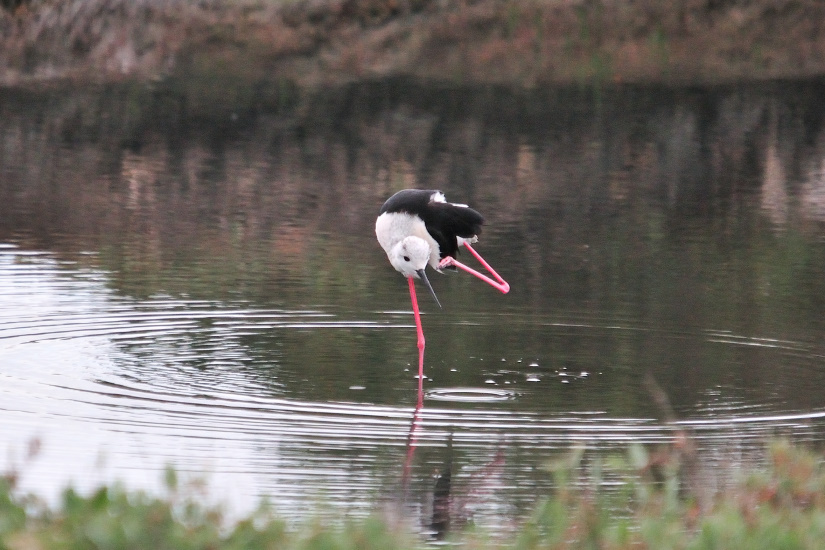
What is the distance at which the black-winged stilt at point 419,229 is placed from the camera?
1009 centimetres

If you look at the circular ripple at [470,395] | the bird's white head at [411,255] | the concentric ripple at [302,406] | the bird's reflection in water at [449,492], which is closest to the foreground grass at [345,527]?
the bird's reflection in water at [449,492]

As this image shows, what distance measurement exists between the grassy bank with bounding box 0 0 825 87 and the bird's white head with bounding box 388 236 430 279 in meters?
21.4

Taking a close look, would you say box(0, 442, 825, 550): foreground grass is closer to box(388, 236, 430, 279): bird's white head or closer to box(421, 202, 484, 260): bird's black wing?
box(388, 236, 430, 279): bird's white head

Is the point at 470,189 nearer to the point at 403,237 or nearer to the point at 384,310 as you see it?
the point at 384,310

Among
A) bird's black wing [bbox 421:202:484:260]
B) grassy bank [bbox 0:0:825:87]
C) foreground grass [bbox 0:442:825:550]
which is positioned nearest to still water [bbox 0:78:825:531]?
foreground grass [bbox 0:442:825:550]

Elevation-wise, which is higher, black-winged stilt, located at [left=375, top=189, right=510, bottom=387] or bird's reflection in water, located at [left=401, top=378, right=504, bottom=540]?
black-winged stilt, located at [left=375, top=189, right=510, bottom=387]

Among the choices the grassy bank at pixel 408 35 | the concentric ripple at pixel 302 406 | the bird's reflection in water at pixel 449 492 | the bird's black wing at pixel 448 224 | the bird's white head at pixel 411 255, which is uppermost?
the grassy bank at pixel 408 35

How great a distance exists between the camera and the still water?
7.73 m

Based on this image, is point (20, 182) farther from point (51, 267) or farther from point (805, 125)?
point (805, 125)

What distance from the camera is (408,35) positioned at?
3209 centimetres

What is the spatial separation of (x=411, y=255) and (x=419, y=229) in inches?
10.7

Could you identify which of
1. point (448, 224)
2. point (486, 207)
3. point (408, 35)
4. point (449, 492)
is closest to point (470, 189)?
point (486, 207)

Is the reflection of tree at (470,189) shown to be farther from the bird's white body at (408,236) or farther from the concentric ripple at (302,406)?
the bird's white body at (408,236)

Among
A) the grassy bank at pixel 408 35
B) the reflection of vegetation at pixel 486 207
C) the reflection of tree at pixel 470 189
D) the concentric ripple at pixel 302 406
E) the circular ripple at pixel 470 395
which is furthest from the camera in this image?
the grassy bank at pixel 408 35
